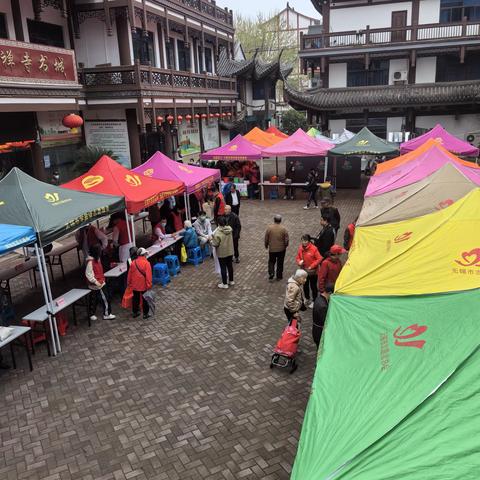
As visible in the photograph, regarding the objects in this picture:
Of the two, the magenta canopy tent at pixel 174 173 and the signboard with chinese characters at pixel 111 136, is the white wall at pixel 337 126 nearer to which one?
the signboard with chinese characters at pixel 111 136

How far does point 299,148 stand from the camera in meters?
18.7

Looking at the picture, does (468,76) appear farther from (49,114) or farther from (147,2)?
(49,114)

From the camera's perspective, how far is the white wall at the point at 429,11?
86.4 feet

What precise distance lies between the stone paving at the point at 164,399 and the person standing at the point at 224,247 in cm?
67

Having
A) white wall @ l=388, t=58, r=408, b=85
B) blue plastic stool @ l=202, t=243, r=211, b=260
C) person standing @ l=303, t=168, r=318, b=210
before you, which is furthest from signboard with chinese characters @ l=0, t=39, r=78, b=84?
white wall @ l=388, t=58, r=408, b=85

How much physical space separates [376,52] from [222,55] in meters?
10.5

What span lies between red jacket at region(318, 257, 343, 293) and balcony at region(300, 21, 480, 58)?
72.7 ft

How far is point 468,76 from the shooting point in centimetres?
2628

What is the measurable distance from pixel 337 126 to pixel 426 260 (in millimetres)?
23722

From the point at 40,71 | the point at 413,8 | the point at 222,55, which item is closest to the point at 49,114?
the point at 40,71

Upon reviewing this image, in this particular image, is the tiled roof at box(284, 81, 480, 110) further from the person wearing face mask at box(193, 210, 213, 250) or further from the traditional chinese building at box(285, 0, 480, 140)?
the person wearing face mask at box(193, 210, 213, 250)

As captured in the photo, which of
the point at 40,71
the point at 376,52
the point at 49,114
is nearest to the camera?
the point at 40,71

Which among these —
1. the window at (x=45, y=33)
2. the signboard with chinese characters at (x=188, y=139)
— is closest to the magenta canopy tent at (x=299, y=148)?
the signboard with chinese characters at (x=188, y=139)

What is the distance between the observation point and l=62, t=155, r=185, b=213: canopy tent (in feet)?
33.5
